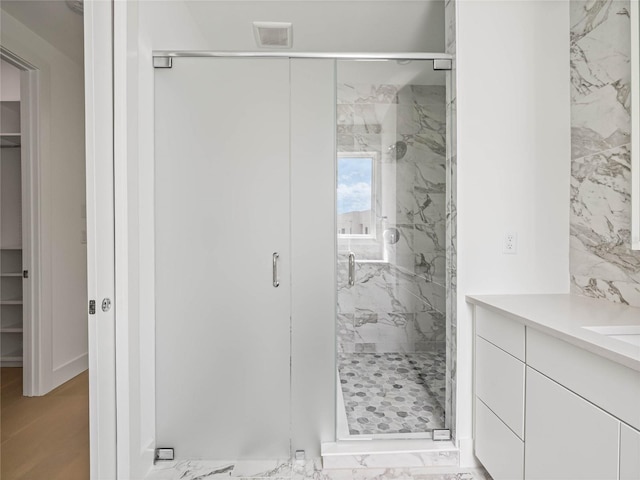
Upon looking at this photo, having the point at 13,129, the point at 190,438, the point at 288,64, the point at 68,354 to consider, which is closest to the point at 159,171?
the point at 288,64

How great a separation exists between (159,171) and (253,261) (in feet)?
2.17

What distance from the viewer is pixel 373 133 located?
6.13ft

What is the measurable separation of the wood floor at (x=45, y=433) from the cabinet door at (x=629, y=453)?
2.15 meters

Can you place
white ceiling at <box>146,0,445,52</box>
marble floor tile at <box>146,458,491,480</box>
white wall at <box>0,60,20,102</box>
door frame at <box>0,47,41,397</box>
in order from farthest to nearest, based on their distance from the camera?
white wall at <box>0,60,20,102</box> < door frame at <box>0,47,41,397</box> < white ceiling at <box>146,0,445,52</box> < marble floor tile at <box>146,458,491,480</box>

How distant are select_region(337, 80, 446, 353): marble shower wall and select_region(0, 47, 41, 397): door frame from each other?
7.37 feet

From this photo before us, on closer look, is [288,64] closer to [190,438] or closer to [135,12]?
[135,12]

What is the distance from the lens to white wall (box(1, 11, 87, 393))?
101 inches

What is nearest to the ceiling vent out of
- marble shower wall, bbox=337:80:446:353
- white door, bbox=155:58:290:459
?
white door, bbox=155:58:290:459

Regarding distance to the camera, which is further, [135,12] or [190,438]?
[190,438]

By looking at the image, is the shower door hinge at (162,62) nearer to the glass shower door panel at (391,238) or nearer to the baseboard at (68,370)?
the glass shower door panel at (391,238)

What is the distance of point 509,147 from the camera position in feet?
5.87

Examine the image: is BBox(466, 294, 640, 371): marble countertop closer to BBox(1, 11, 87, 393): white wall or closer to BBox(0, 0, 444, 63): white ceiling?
BBox(0, 0, 444, 63): white ceiling

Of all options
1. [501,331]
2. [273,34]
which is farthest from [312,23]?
[501,331]

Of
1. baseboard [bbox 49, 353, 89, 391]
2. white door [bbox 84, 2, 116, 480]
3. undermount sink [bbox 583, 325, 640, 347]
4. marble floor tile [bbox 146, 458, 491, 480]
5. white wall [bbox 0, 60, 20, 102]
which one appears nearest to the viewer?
undermount sink [bbox 583, 325, 640, 347]
